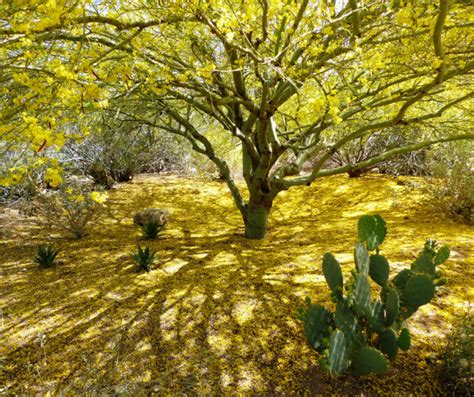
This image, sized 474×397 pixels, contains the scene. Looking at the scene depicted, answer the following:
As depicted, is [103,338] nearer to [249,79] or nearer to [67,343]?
[67,343]

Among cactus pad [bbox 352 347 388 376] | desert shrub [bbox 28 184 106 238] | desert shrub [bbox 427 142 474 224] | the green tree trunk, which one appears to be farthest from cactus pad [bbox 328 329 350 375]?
desert shrub [bbox 28 184 106 238]

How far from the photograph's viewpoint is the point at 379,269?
226 cm

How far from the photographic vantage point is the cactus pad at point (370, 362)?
1865 mm

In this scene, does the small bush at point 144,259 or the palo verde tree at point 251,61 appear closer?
the palo verde tree at point 251,61

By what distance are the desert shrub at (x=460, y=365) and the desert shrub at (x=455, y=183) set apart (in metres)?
4.05

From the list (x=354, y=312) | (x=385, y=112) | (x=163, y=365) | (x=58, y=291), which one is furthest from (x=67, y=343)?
(x=385, y=112)

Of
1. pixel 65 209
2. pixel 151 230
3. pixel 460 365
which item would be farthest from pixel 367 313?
pixel 65 209

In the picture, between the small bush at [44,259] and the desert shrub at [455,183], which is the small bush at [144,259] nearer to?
the small bush at [44,259]

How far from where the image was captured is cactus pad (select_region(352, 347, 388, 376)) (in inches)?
73.4

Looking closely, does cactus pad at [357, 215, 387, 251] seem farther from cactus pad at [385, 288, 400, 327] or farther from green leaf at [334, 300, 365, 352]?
green leaf at [334, 300, 365, 352]

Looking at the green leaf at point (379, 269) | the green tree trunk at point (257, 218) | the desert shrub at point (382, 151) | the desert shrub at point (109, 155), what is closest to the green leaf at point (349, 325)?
the green leaf at point (379, 269)

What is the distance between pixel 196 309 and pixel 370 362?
69.8 inches

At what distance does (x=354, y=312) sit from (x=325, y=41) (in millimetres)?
2995

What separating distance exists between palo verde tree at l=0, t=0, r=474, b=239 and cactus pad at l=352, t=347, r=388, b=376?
5.87ft
